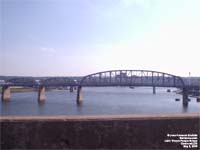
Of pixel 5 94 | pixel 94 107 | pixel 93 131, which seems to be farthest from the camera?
pixel 5 94

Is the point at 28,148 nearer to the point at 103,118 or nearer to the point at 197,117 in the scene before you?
the point at 103,118

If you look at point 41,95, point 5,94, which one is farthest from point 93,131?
point 5,94

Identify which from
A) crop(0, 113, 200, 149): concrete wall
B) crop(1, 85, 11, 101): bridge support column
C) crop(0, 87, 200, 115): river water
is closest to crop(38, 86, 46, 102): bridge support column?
crop(0, 87, 200, 115): river water

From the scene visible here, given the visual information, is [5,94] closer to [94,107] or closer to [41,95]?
[41,95]

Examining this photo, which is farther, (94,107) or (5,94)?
(5,94)

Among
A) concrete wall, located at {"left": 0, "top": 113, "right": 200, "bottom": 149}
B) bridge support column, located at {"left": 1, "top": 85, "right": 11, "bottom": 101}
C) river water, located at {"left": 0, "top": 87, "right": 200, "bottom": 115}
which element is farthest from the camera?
bridge support column, located at {"left": 1, "top": 85, "right": 11, "bottom": 101}

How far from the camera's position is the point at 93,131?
646 cm

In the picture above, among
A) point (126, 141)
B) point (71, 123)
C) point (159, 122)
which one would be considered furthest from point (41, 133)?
point (159, 122)

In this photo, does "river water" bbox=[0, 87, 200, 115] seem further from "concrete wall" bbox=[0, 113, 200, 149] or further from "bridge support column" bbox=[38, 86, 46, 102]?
"concrete wall" bbox=[0, 113, 200, 149]

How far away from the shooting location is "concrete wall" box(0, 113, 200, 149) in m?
6.33

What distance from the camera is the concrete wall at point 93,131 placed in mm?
6328

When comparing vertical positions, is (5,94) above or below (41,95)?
above

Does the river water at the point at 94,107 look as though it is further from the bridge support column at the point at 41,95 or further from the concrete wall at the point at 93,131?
the concrete wall at the point at 93,131

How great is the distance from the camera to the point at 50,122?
6.44 metres
